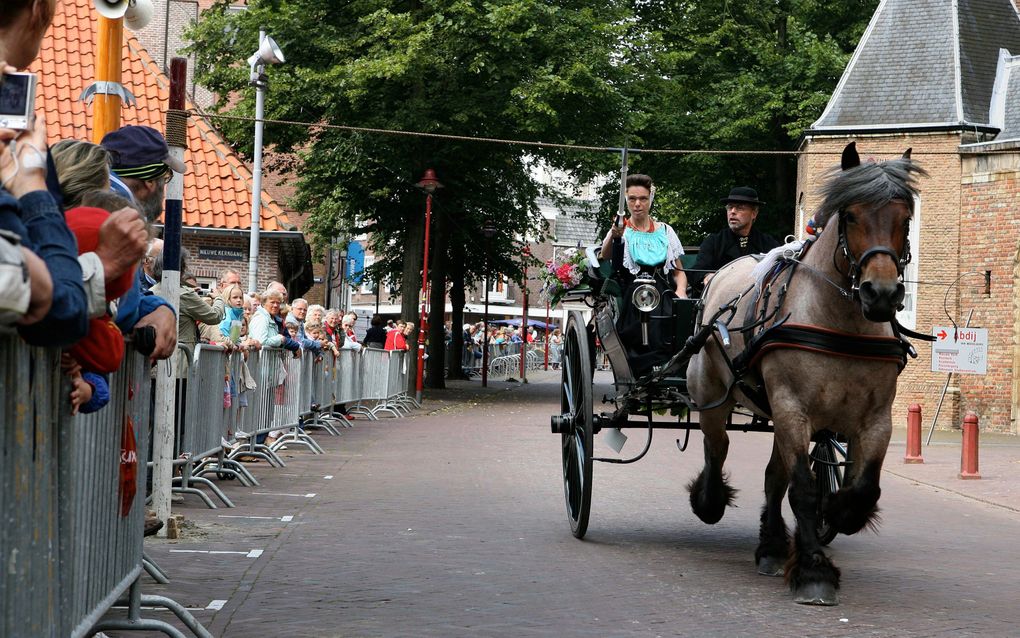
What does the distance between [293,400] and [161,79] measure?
1548 cm

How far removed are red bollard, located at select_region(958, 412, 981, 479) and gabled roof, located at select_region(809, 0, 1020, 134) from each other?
14.7 m

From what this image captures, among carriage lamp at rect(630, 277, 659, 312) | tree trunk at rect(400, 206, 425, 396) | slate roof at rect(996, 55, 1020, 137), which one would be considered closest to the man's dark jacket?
carriage lamp at rect(630, 277, 659, 312)

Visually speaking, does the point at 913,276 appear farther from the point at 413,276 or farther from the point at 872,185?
the point at 872,185

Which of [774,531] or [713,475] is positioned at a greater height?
[713,475]

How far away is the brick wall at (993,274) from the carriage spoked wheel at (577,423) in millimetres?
19917

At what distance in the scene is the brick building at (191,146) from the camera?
28.2 m

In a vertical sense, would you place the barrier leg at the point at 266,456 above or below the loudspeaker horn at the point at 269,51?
below

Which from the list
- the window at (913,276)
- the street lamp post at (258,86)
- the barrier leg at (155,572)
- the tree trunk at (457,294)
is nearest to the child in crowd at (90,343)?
the barrier leg at (155,572)

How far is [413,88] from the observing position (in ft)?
103

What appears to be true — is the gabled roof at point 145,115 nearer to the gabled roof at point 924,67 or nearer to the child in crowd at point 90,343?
the gabled roof at point 924,67

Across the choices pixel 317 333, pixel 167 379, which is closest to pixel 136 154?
pixel 167 379

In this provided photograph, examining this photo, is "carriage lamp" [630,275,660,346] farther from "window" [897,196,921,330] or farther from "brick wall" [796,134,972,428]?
"window" [897,196,921,330]

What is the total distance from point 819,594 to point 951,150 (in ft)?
79.7

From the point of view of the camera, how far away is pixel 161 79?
29766mm
